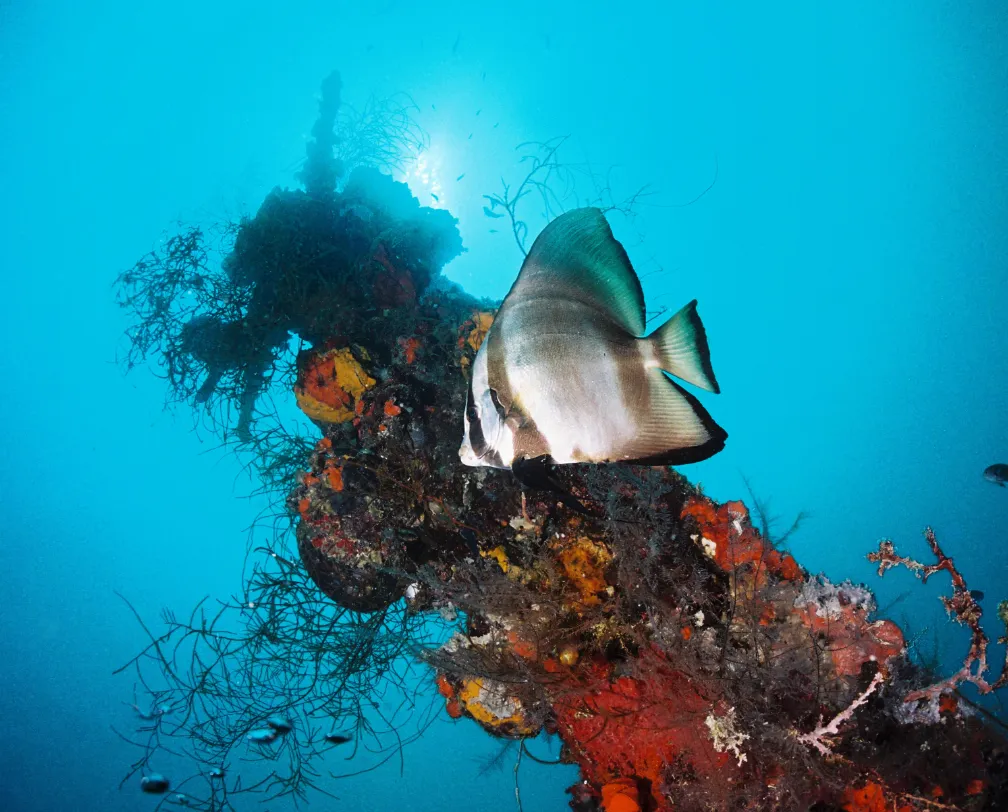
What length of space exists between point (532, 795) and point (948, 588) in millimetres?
Answer: 23706

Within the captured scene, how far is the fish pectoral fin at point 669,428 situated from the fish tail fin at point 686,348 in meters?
0.09

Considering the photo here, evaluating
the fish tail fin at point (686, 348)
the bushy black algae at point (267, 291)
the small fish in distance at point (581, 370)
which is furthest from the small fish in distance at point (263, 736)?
the fish tail fin at point (686, 348)

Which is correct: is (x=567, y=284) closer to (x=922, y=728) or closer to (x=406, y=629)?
(x=922, y=728)

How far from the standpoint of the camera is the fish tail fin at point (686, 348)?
146 cm

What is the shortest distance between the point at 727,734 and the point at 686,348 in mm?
2220

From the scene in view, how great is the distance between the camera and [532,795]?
933 inches

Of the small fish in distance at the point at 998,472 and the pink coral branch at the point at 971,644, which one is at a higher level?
the small fish in distance at the point at 998,472

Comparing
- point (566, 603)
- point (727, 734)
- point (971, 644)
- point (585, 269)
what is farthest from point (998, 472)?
point (585, 269)

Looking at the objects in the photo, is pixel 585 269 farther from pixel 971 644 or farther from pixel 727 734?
pixel 971 644

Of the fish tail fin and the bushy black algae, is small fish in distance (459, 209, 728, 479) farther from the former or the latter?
the bushy black algae

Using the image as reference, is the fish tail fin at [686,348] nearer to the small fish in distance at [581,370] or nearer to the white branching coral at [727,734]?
the small fish in distance at [581,370]

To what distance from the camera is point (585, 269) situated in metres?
1.69

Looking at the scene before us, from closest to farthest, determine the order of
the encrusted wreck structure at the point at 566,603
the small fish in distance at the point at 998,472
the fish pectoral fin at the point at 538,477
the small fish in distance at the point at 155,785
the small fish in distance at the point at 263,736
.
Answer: the fish pectoral fin at the point at 538,477
the encrusted wreck structure at the point at 566,603
the small fish in distance at the point at 263,736
the small fish in distance at the point at 155,785
the small fish in distance at the point at 998,472

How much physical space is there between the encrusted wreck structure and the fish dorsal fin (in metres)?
0.90
